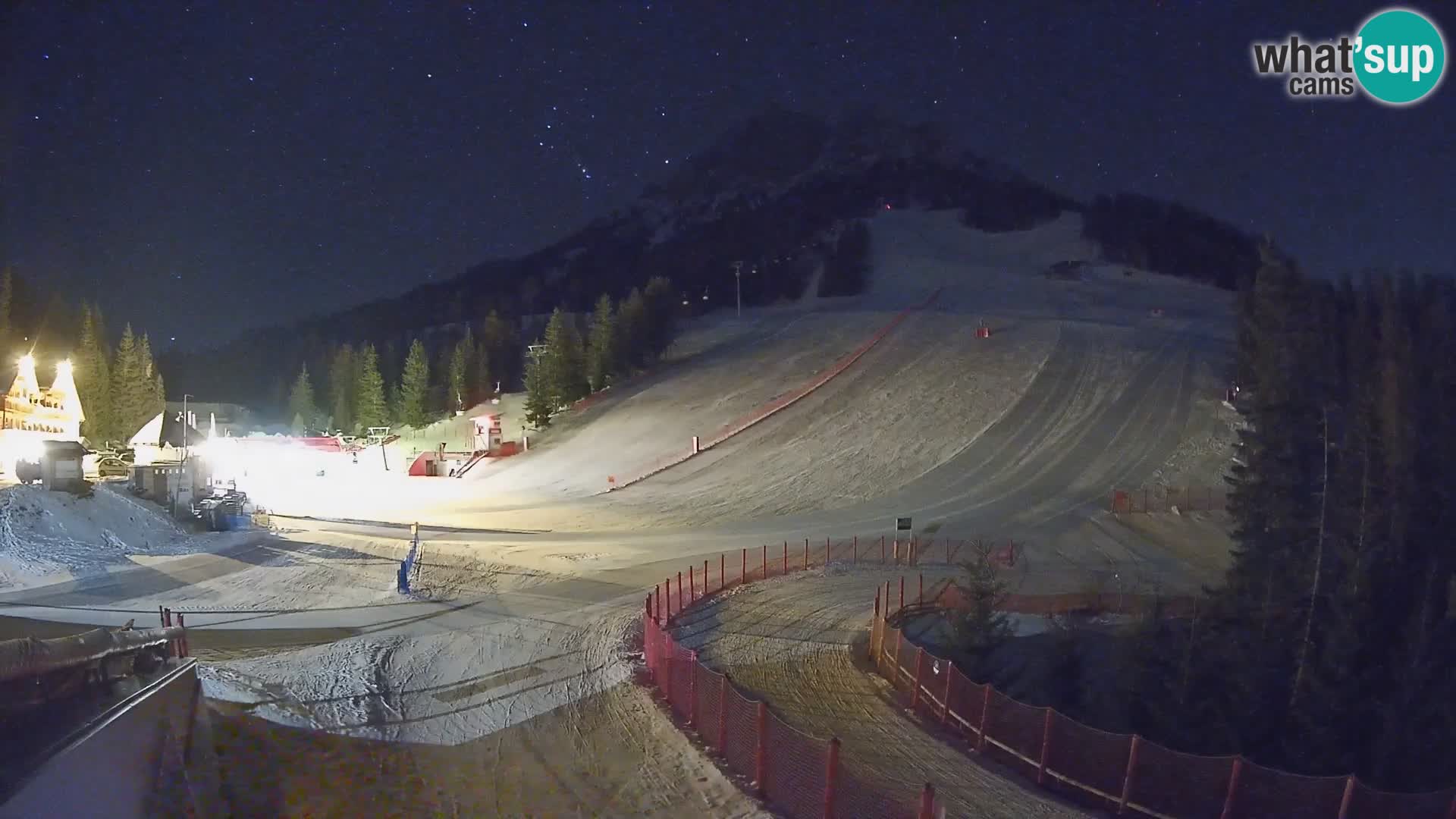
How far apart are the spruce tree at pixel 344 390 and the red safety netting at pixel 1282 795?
91609 mm

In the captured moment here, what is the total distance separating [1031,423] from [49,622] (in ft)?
129

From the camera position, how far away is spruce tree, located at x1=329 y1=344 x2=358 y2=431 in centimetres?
9319

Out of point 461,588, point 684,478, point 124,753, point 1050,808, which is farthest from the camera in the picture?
point 684,478

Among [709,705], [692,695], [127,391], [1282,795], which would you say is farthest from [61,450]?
[127,391]

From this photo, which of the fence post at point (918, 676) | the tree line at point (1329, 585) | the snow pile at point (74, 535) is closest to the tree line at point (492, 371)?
the snow pile at point (74, 535)

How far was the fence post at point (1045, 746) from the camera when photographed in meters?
10.8

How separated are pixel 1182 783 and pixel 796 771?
169 inches

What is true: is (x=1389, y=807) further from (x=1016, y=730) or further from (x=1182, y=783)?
(x=1016, y=730)

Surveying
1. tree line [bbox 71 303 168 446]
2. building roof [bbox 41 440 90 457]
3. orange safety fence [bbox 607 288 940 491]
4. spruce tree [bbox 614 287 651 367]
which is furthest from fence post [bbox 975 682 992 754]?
tree line [bbox 71 303 168 446]

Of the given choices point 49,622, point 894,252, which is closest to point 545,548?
point 49,622

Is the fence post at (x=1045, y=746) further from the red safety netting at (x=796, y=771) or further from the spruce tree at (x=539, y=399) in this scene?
the spruce tree at (x=539, y=399)

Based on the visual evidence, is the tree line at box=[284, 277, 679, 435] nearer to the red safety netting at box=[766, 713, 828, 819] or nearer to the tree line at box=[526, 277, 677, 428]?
the tree line at box=[526, 277, 677, 428]

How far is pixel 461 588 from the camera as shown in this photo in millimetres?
21547

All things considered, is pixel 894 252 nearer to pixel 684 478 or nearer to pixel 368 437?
pixel 368 437
